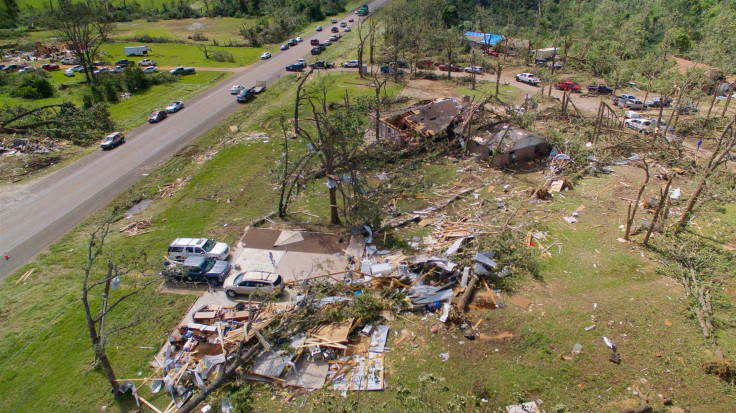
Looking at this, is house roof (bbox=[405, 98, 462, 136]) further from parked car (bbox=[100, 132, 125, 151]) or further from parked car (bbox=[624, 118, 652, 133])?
parked car (bbox=[100, 132, 125, 151])

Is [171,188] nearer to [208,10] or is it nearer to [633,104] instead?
[633,104]

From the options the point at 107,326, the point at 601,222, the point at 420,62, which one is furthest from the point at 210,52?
the point at 601,222

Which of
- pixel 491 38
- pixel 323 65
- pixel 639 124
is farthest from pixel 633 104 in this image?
pixel 323 65

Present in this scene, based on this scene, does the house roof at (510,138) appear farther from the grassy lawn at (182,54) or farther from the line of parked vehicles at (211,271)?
the grassy lawn at (182,54)

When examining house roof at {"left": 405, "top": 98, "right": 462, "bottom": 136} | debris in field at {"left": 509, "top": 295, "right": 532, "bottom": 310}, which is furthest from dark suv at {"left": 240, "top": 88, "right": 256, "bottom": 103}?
debris in field at {"left": 509, "top": 295, "right": 532, "bottom": 310}

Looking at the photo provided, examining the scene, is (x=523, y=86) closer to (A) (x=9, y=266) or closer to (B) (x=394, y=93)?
(B) (x=394, y=93)
